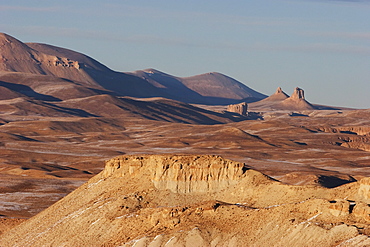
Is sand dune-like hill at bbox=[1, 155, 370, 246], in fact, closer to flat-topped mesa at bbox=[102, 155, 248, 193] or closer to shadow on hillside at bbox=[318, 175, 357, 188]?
flat-topped mesa at bbox=[102, 155, 248, 193]

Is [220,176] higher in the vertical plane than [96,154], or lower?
higher

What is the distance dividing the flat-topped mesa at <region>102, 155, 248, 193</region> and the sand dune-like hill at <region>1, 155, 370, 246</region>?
5 cm

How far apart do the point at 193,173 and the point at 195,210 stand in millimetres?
5335

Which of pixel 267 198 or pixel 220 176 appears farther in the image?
pixel 220 176

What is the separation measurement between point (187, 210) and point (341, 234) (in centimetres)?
896

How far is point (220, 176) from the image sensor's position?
138 feet

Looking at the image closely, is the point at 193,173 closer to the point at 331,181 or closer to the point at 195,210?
the point at 195,210

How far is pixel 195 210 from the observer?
123 feet

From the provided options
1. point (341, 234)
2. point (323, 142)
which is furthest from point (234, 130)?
point (341, 234)

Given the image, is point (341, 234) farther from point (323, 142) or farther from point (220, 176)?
point (323, 142)

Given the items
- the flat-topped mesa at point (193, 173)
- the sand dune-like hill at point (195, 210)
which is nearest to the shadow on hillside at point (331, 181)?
the sand dune-like hill at point (195, 210)

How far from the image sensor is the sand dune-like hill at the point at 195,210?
33.1 m

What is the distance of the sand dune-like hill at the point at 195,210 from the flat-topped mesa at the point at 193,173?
51mm

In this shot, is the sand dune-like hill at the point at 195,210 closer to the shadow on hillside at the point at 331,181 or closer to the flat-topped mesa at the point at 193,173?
the flat-topped mesa at the point at 193,173
